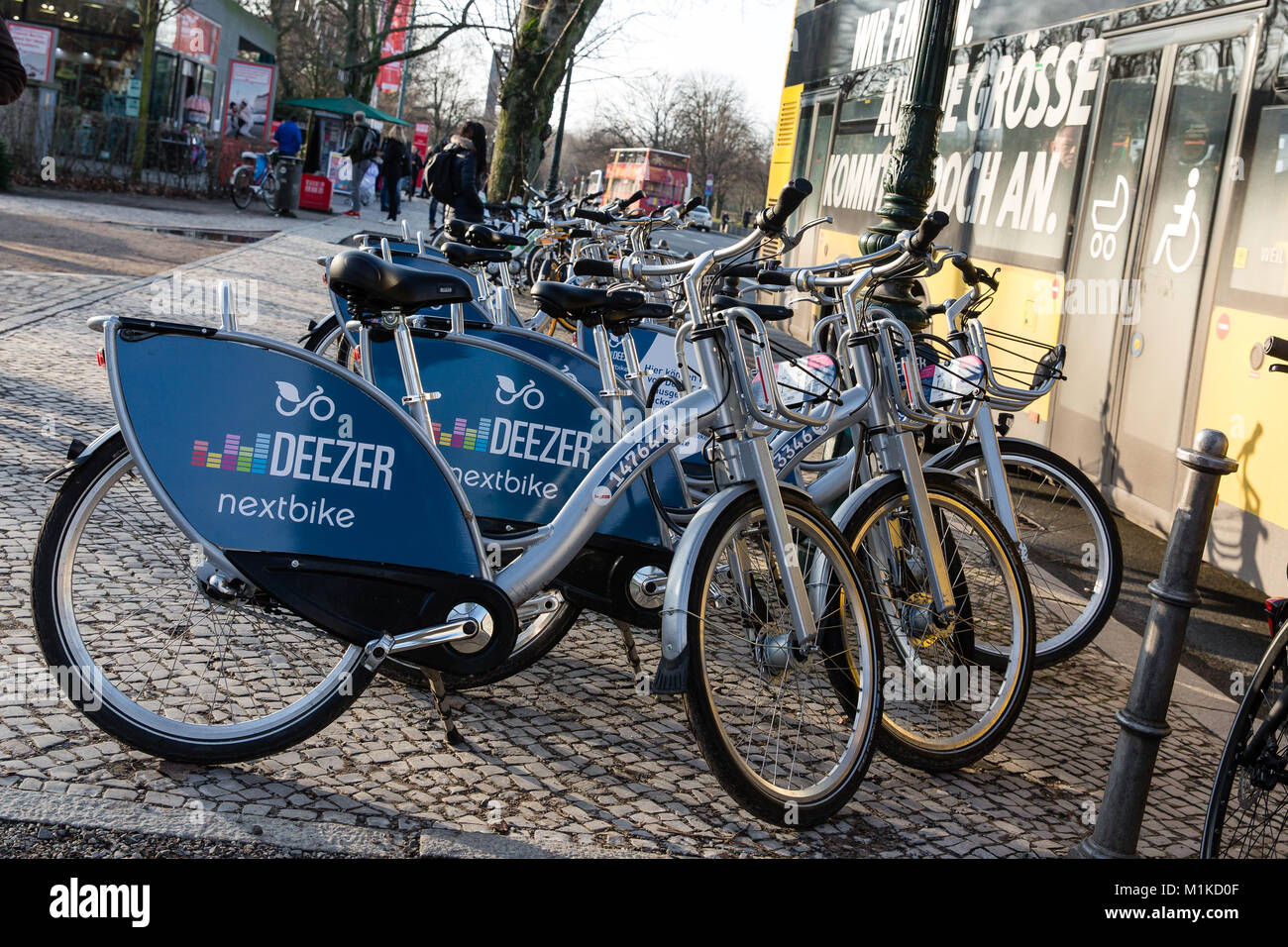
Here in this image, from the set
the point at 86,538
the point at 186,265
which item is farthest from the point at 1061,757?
the point at 186,265

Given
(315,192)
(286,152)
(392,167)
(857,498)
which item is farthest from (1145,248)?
(315,192)

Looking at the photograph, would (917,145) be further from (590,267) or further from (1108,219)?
(590,267)

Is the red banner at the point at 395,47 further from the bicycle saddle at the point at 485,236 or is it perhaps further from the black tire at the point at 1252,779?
the black tire at the point at 1252,779

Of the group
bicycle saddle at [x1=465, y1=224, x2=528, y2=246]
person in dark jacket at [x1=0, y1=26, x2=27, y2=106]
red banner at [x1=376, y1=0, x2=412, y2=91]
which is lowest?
bicycle saddle at [x1=465, y1=224, x2=528, y2=246]

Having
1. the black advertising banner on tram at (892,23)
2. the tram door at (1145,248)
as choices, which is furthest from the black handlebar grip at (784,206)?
the tram door at (1145,248)

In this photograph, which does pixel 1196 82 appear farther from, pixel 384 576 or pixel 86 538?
→ pixel 86 538

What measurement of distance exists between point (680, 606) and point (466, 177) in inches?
412

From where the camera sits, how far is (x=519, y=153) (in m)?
19.5

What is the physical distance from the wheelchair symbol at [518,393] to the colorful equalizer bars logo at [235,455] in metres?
0.85

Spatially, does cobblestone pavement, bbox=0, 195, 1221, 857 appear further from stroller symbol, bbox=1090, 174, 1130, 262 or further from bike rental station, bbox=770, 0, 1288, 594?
stroller symbol, bbox=1090, 174, 1130, 262

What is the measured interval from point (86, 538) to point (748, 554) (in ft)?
5.16

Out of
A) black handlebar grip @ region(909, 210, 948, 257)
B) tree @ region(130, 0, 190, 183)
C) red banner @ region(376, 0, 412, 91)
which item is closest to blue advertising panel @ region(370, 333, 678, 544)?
black handlebar grip @ region(909, 210, 948, 257)

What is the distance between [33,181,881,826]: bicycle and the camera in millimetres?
2955

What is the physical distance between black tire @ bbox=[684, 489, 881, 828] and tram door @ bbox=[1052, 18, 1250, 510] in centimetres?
371
